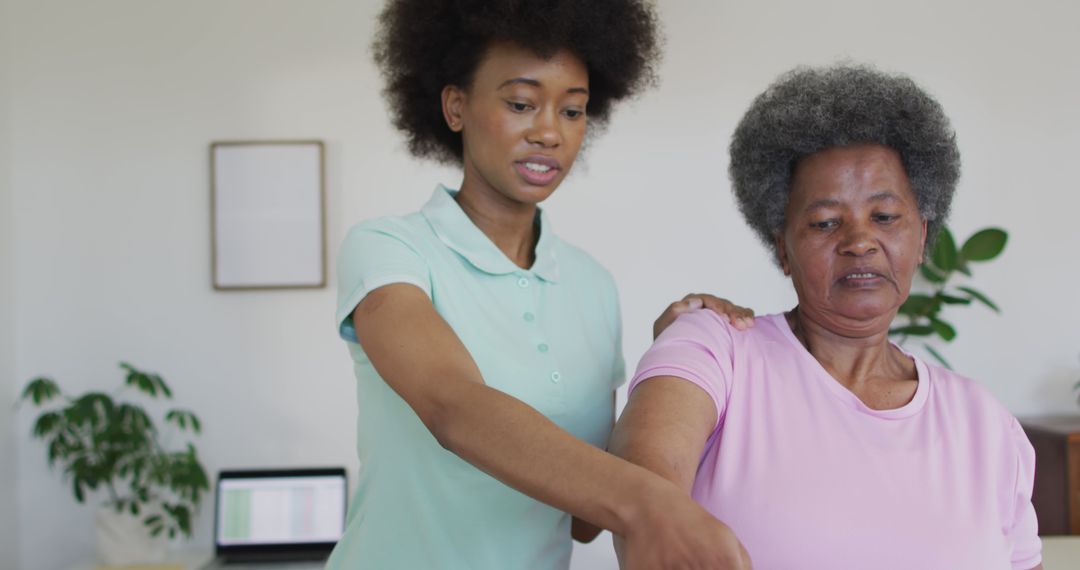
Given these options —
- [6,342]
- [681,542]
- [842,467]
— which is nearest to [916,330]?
[842,467]

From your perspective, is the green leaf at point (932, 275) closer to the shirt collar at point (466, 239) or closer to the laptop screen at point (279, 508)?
the laptop screen at point (279, 508)

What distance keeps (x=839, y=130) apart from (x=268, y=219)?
300 cm

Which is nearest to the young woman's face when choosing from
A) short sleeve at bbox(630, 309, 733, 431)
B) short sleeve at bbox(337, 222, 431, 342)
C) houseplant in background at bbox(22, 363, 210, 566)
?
short sleeve at bbox(337, 222, 431, 342)

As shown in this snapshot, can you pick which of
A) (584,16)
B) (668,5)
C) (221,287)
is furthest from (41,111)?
(584,16)

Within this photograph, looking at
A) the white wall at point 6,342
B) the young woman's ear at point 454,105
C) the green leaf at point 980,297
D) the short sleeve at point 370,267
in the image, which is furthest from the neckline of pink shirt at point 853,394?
the white wall at point 6,342

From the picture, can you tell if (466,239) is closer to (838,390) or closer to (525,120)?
(525,120)

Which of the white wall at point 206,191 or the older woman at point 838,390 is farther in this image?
the white wall at point 206,191

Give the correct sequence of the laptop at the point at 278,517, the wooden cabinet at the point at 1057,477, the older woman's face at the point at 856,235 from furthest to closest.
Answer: the laptop at the point at 278,517 < the wooden cabinet at the point at 1057,477 < the older woman's face at the point at 856,235

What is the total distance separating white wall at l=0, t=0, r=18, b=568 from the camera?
12.7 feet

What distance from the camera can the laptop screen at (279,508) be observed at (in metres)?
3.71

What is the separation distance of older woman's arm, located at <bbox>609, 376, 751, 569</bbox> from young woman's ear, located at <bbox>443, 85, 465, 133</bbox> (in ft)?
2.03

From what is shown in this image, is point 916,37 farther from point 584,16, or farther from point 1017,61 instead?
point 584,16

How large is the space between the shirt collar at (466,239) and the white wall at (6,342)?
3.03 m

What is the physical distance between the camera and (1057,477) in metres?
3.60
